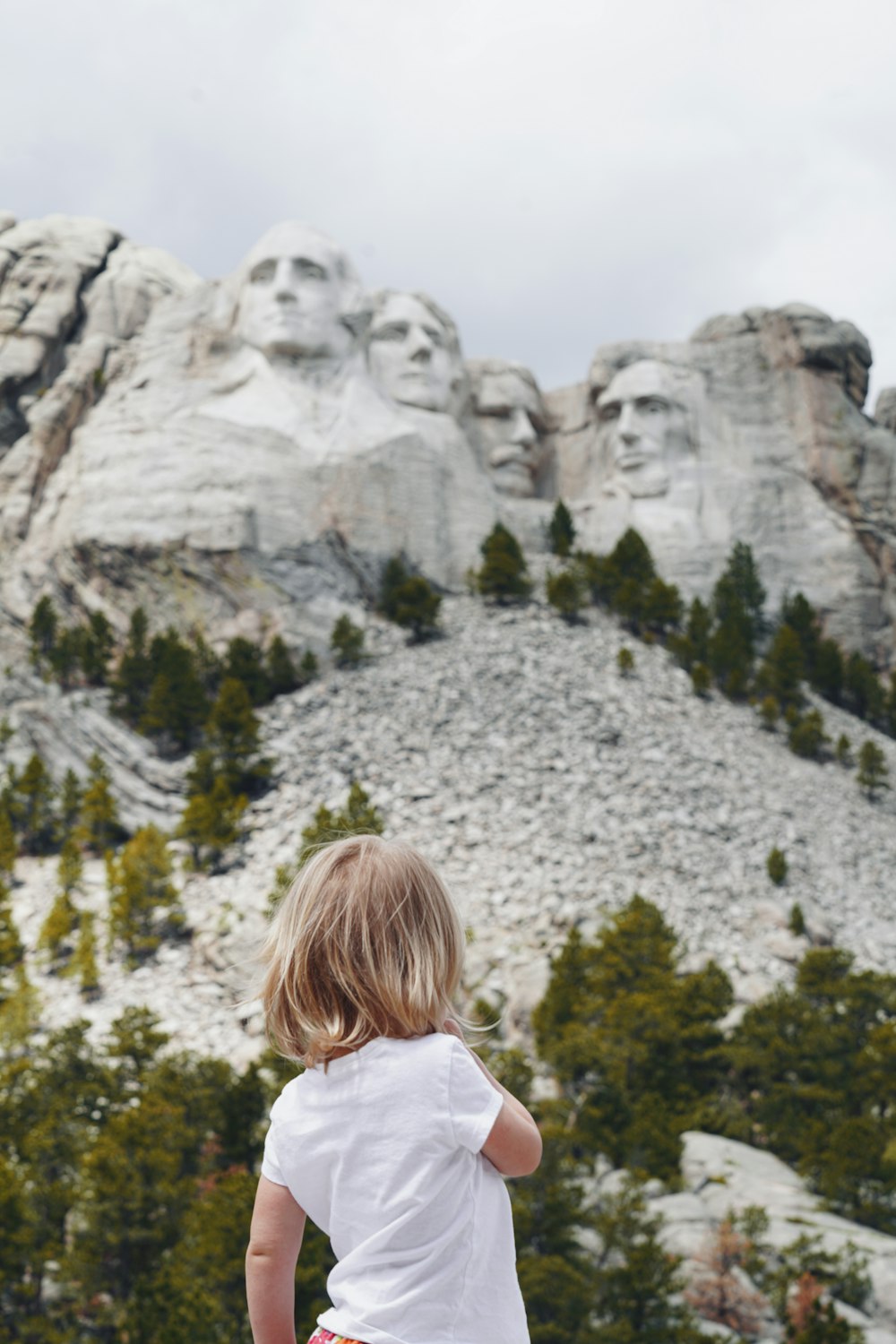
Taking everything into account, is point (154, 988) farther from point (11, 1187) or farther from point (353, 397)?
point (353, 397)

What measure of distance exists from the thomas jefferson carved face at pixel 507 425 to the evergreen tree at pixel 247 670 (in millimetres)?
16075

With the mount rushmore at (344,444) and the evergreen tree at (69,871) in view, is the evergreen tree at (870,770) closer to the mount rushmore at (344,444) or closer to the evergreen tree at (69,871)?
the mount rushmore at (344,444)

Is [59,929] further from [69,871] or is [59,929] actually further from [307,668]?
[307,668]

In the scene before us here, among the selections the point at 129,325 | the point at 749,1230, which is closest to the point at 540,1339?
the point at 749,1230

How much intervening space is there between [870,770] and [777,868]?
339 inches

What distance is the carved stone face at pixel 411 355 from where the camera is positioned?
4341cm

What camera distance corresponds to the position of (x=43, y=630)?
3591 cm

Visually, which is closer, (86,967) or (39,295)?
(86,967)

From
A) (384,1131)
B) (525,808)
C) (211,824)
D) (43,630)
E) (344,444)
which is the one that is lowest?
(211,824)

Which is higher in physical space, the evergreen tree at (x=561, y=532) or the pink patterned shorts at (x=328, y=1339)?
the evergreen tree at (x=561, y=532)

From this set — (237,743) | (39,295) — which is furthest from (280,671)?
(39,295)

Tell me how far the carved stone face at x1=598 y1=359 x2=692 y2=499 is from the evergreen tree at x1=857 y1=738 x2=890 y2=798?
14.4m

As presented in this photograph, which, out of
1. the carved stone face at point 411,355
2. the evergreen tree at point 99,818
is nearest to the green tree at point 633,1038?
the evergreen tree at point 99,818

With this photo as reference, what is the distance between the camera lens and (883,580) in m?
45.9
